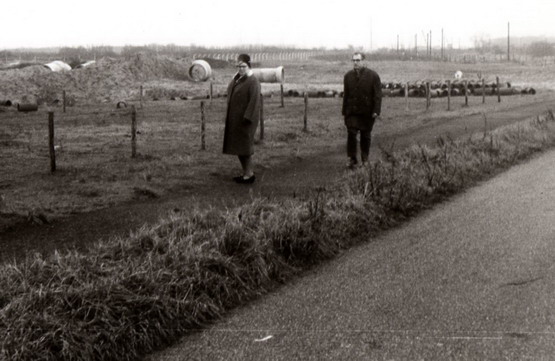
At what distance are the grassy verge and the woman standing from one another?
1605mm

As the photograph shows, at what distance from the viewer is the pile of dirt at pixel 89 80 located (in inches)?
1626

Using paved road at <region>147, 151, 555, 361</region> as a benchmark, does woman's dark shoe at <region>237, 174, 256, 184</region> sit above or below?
above

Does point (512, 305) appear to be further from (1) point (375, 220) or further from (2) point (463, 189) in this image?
(2) point (463, 189)

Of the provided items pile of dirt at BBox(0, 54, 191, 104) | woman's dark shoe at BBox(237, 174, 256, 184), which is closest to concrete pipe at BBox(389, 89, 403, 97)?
pile of dirt at BBox(0, 54, 191, 104)

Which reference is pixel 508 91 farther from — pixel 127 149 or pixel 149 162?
pixel 149 162

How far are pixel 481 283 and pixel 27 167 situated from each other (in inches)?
339

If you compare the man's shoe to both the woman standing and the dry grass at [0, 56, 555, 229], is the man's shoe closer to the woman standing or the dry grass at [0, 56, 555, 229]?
the dry grass at [0, 56, 555, 229]

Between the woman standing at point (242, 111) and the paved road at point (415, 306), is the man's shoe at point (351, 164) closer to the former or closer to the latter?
the woman standing at point (242, 111)

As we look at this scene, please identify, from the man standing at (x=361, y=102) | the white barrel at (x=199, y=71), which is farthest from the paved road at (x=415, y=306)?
the white barrel at (x=199, y=71)

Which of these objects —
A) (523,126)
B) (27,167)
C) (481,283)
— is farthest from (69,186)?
(523,126)

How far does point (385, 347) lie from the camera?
4590mm

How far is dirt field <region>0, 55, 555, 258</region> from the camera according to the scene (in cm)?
801

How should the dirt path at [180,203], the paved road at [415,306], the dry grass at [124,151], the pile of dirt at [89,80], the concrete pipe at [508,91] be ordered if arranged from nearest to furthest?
the paved road at [415,306]
the dirt path at [180,203]
the dry grass at [124,151]
the concrete pipe at [508,91]
the pile of dirt at [89,80]

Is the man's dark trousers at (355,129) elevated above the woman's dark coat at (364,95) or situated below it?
below
